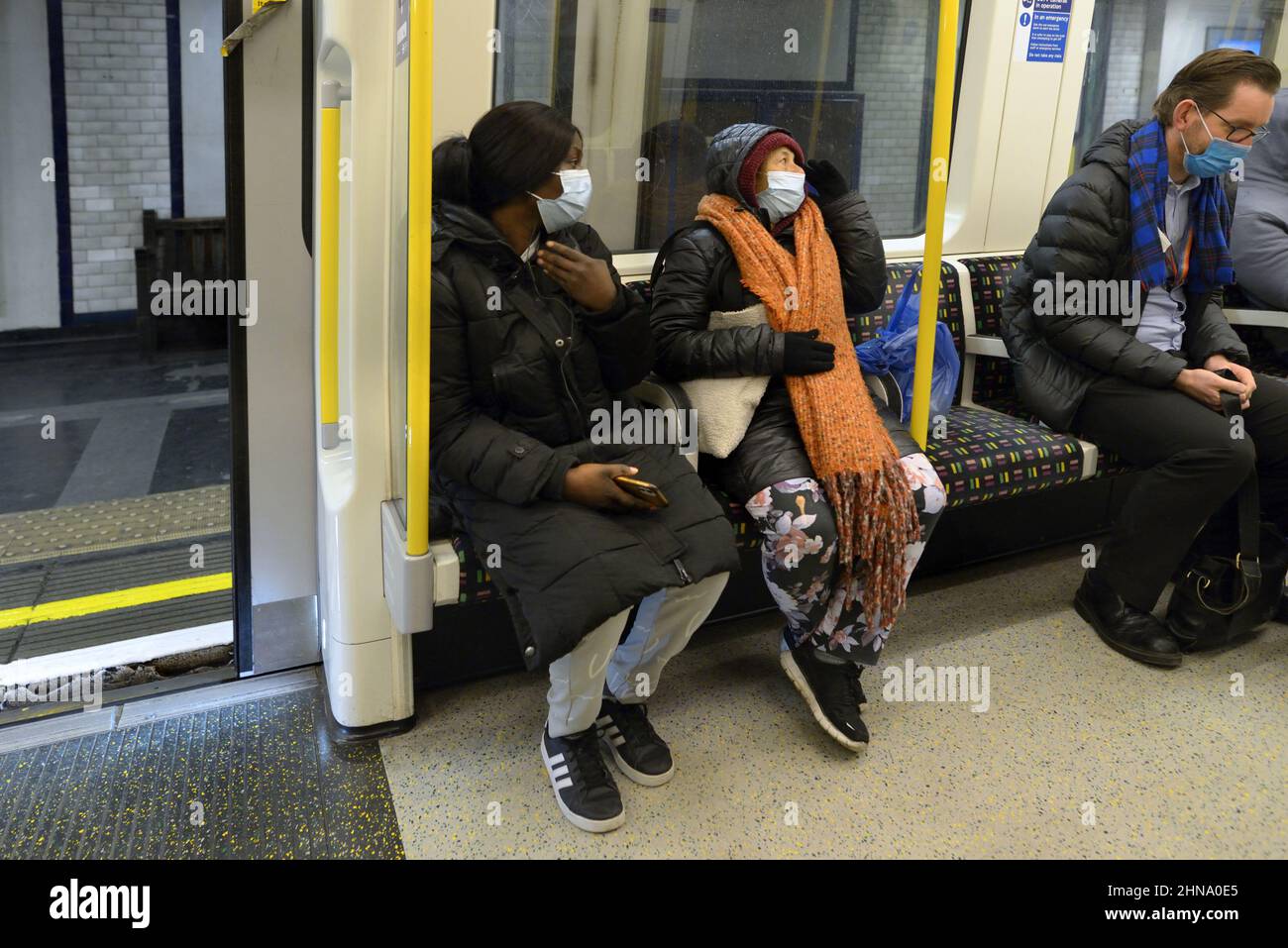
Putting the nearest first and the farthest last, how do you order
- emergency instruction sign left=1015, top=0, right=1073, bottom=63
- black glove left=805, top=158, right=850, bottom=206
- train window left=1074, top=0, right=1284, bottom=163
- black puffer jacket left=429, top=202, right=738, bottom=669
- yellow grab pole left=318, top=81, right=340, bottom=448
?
black puffer jacket left=429, top=202, right=738, bottom=669 < yellow grab pole left=318, top=81, right=340, bottom=448 < black glove left=805, top=158, right=850, bottom=206 < emergency instruction sign left=1015, top=0, right=1073, bottom=63 < train window left=1074, top=0, right=1284, bottom=163

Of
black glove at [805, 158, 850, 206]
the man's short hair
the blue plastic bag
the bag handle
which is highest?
the man's short hair

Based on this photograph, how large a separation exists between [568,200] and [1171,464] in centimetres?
195

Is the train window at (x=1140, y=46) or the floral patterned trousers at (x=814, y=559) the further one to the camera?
the train window at (x=1140, y=46)

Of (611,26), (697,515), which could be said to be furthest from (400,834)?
(611,26)

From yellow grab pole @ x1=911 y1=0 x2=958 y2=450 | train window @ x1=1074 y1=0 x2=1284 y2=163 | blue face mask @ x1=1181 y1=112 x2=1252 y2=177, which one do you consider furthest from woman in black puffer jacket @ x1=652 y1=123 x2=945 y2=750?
train window @ x1=1074 y1=0 x2=1284 y2=163

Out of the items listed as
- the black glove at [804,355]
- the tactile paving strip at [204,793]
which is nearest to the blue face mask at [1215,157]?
the black glove at [804,355]

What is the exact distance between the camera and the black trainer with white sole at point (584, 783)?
7.52 feet

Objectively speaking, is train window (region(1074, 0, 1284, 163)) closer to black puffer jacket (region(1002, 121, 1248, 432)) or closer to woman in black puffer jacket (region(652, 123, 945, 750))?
black puffer jacket (region(1002, 121, 1248, 432))

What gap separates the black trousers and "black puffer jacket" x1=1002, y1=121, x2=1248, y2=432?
0.07 metres

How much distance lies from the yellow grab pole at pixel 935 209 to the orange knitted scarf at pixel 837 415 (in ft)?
0.42

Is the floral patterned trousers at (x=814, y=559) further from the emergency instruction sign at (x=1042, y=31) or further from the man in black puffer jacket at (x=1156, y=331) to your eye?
the emergency instruction sign at (x=1042, y=31)

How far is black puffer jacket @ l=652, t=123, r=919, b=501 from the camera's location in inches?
103

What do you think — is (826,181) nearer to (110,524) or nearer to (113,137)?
(110,524)

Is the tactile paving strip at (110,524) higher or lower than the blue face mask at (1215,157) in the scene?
lower
